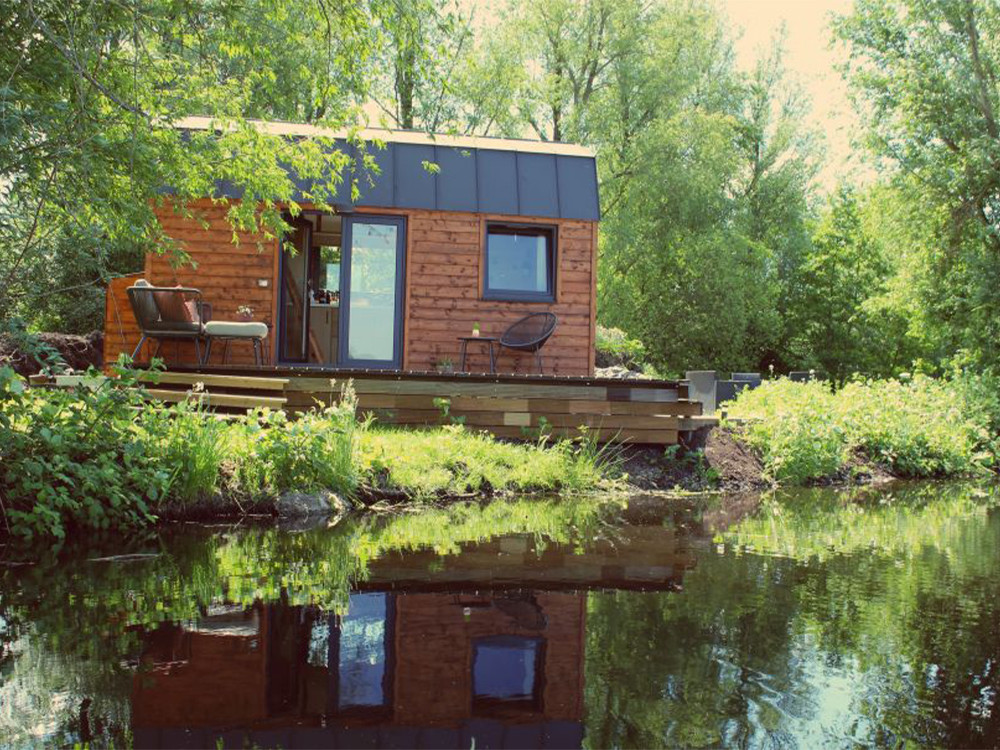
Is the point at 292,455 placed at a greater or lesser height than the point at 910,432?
lesser

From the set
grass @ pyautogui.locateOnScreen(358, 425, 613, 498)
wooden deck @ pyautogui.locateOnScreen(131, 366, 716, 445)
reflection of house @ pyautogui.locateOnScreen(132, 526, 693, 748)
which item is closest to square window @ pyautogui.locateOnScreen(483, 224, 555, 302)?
wooden deck @ pyautogui.locateOnScreen(131, 366, 716, 445)

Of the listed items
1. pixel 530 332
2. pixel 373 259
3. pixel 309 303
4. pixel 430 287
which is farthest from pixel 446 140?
pixel 309 303

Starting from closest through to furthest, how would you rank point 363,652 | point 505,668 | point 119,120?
point 505,668 → point 363,652 → point 119,120

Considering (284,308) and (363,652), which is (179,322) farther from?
(363,652)

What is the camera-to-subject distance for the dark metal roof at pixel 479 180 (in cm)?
1059

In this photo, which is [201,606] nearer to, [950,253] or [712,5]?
[950,253]

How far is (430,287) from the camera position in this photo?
1062 centimetres

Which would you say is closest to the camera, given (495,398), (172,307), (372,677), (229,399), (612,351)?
(372,677)

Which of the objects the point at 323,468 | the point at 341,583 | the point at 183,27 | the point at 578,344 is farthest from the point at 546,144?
the point at 341,583

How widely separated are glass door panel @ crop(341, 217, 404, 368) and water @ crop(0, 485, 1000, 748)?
5.33m

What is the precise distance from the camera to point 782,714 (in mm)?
2449

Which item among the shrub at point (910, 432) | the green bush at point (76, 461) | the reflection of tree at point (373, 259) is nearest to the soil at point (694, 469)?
the shrub at point (910, 432)

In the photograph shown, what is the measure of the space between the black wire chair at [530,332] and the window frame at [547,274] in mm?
304

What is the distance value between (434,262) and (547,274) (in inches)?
53.6
